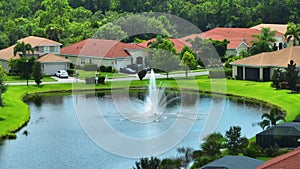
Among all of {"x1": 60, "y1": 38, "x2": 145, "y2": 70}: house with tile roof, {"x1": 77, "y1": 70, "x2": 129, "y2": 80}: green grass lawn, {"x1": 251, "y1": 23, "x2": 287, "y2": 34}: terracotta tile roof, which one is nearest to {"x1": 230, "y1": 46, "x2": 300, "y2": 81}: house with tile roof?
{"x1": 77, "y1": 70, "x2": 129, "y2": 80}: green grass lawn

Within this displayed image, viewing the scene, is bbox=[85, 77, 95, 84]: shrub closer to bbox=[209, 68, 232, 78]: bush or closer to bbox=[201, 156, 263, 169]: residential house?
bbox=[209, 68, 232, 78]: bush

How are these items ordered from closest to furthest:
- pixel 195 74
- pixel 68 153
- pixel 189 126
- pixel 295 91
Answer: pixel 68 153
pixel 189 126
pixel 295 91
pixel 195 74

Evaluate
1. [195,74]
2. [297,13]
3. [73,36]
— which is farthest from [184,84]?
[297,13]

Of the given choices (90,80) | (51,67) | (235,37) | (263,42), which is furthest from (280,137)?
(235,37)

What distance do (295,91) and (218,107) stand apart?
706 centimetres

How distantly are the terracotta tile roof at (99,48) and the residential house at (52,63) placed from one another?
452 centimetres

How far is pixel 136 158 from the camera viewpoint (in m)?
39.1

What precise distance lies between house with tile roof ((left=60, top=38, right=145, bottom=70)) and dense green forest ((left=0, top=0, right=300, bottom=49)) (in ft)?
19.2

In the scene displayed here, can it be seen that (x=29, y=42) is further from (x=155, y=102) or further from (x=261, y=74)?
(x=155, y=102)

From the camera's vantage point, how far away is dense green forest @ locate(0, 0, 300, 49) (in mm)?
92062

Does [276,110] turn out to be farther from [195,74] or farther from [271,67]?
[195,74]

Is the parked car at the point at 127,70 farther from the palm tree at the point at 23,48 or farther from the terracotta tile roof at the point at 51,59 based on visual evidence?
the palm tree at the point at 23,48

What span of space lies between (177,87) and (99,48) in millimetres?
16360

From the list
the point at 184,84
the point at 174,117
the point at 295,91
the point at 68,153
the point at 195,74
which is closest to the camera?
the point at 68,153
